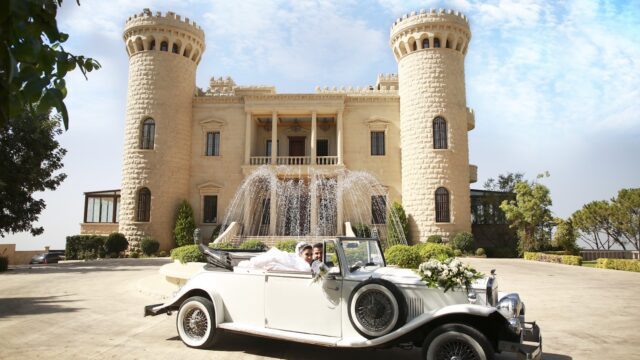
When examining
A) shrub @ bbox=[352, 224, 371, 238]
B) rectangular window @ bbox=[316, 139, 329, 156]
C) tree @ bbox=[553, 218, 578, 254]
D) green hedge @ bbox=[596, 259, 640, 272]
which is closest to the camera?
green hedge @ bbox=[596, 259, 640, 272]

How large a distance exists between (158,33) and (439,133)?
776 inches

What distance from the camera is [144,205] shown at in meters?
30.0

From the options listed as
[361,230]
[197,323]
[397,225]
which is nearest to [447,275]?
[197,323]

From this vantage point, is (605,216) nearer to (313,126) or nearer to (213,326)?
(313,126)

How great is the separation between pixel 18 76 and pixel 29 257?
1610 inches

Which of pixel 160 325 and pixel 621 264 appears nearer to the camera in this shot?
pixel 160 325

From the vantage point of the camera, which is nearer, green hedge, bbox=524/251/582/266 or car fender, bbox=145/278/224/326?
car fender, bbox=145/278/224/326

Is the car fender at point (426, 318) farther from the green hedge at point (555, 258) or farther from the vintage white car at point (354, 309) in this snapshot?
the green hedge at point (555, 258)

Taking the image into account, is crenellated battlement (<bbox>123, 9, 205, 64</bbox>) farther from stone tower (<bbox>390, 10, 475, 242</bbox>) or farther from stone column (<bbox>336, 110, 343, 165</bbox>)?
stone tower (<bbox>390, 10, 475, 242</bbox>)

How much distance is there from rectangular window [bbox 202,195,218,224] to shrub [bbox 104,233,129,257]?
207 inches

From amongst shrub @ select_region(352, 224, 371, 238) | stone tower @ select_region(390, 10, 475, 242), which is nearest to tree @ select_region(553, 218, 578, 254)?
stone tower @ select_region(390, 10, 475, 242)

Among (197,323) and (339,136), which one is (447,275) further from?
(339,136)

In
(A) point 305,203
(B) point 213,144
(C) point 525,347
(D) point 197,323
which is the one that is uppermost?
(B) point 213,144

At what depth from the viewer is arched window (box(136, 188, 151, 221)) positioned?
29781mm
